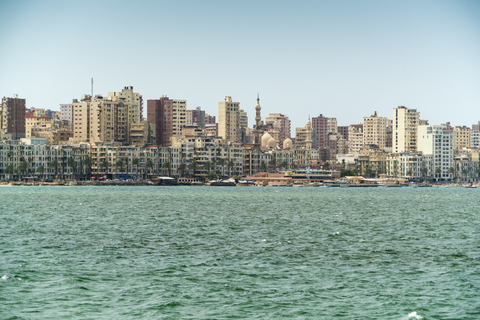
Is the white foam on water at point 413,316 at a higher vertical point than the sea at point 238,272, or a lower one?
lower

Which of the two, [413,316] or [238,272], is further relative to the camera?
[238,272]

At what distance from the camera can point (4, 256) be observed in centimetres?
5147

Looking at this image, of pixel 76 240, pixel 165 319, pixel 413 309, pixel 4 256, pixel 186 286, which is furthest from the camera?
pixel 76 240

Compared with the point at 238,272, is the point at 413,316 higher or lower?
lower

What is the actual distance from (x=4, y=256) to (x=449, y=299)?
3262cm

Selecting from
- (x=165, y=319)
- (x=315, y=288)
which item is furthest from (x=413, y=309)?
(x=165, y=319)

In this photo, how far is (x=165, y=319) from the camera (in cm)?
3275

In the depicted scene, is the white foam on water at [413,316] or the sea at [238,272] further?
the sea at [238,272]

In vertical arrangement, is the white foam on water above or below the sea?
below

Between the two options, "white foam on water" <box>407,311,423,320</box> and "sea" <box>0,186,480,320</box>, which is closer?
"white foam on water" <box>407,311,423,320</box>

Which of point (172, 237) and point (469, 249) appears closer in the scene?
point (469, 249)

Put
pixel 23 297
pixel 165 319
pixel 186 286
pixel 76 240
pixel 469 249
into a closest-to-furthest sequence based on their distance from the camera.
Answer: pixel 165 319 → pixel 23 297 → pixel 186 286 → pixel 469 249 → pixel 76 240

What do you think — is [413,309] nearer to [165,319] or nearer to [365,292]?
[365,292]

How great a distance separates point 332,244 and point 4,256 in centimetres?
2754
